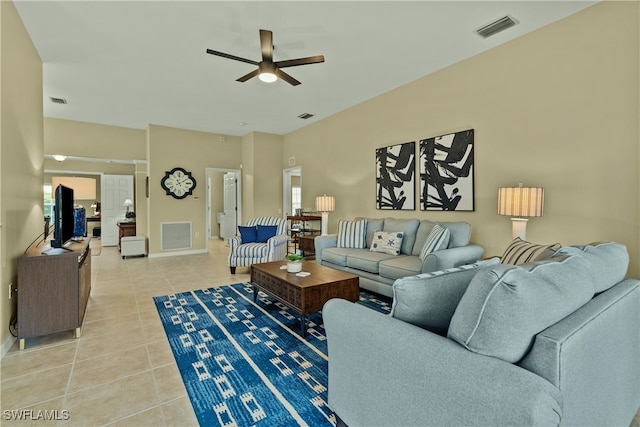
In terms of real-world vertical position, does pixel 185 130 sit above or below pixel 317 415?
above

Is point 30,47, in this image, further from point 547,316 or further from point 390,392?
point 547,316

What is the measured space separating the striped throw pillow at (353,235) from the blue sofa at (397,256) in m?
0.05

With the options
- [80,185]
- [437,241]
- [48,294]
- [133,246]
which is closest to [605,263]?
[437,241]

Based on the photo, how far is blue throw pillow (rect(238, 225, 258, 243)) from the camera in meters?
5.07

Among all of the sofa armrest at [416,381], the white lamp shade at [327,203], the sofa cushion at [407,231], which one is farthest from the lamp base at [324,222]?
the sofa armrest at [416,381]

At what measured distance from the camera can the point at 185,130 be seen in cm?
711

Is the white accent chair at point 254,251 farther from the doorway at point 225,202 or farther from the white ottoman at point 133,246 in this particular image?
the white ottoman at point 133,246

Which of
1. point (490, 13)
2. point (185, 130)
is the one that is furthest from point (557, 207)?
point (185, 130)

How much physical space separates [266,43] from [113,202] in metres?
7.82

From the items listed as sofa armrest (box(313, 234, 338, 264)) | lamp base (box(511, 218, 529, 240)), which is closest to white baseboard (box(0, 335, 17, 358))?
sofa armrest (box(313, 234, 338, 264))

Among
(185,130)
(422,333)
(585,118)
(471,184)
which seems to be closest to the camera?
(422,333)

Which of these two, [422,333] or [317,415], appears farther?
[317,415]

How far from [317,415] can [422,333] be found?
99 cm

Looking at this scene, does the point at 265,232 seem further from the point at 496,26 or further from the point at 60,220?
the point at 496,26
